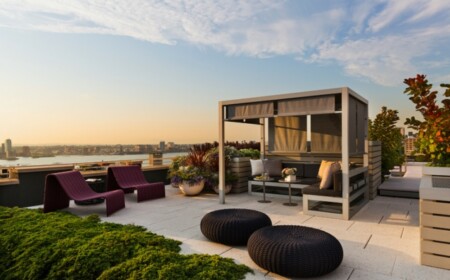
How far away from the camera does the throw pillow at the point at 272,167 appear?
7.88 m

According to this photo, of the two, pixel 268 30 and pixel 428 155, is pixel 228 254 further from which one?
pixel 268 30

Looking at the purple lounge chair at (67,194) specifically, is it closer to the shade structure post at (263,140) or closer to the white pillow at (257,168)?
the white pillow at (257,168)

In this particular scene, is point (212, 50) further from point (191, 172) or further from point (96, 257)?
point (96, 257)

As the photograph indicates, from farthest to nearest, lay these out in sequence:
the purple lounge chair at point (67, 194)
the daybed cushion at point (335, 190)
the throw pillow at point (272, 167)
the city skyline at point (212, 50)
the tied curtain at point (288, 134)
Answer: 1. the tied curtain at point (288, 134)
2. the throw pillow at point (272, 167)
3. the city skyline at point (212, 50)
4. the purple lounge chair at point (67, 194)
5. the daybed cushion at point (335, 190)

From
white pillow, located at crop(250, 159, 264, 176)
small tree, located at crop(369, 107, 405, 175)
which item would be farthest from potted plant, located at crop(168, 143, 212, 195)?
small tree, located at crop(369, 107, 405, 175)

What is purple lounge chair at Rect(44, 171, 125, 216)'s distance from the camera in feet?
18.7

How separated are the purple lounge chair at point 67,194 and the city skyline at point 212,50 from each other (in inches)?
116

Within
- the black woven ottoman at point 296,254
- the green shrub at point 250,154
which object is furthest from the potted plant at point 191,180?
the black woven ottoman at point 296,254

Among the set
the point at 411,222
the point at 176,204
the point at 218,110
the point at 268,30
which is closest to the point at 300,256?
the point at 411,222

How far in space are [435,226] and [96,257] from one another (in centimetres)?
374

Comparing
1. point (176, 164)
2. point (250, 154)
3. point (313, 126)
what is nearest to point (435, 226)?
point (313, 126)

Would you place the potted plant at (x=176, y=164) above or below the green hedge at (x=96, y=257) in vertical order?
above

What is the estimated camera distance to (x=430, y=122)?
12.8 feet

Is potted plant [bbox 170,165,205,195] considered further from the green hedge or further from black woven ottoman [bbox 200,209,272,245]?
black woven ottoman [bbox 200,209,272,245]
